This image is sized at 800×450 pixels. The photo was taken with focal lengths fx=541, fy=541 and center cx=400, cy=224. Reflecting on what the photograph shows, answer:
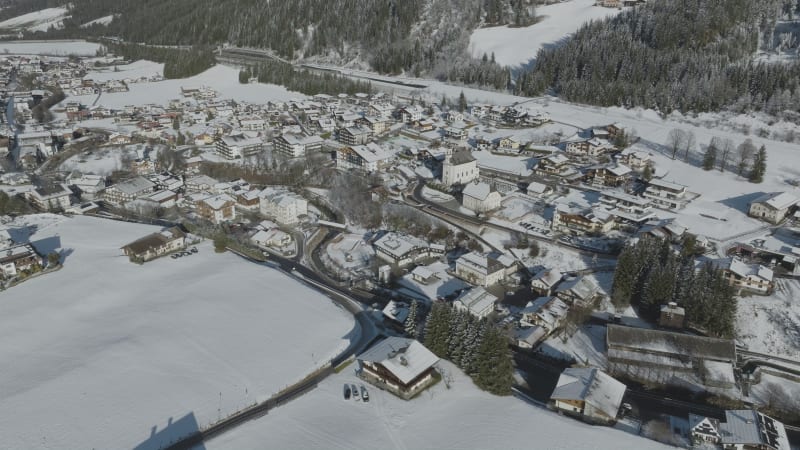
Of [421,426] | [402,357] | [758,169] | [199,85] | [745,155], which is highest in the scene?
[199,85]

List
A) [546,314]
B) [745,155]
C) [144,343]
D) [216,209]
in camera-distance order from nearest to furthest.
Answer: [144,343] → [546,314] → [216,209] → [745,155]

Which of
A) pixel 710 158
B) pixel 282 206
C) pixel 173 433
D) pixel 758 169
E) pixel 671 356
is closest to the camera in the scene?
pixel 173 433

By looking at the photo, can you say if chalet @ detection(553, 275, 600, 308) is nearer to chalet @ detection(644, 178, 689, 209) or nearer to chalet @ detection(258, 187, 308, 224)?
chalet @ detection(644, 178, 689, 209)

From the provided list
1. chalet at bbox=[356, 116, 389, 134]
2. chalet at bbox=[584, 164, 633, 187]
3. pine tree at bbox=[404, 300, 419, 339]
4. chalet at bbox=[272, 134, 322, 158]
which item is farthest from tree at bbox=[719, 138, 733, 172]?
chalet at bbox=[272, 134, 322, 158]

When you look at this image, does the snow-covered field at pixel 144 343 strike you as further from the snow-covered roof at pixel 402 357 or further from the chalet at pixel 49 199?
the chalet at pixel 49 199

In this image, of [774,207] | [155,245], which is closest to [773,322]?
[774,207]

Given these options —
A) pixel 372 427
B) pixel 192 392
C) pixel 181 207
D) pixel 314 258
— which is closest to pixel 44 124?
pixel 181 207

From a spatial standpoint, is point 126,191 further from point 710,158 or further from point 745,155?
point 745,155

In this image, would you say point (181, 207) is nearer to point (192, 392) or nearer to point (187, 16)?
point (192, 392)
